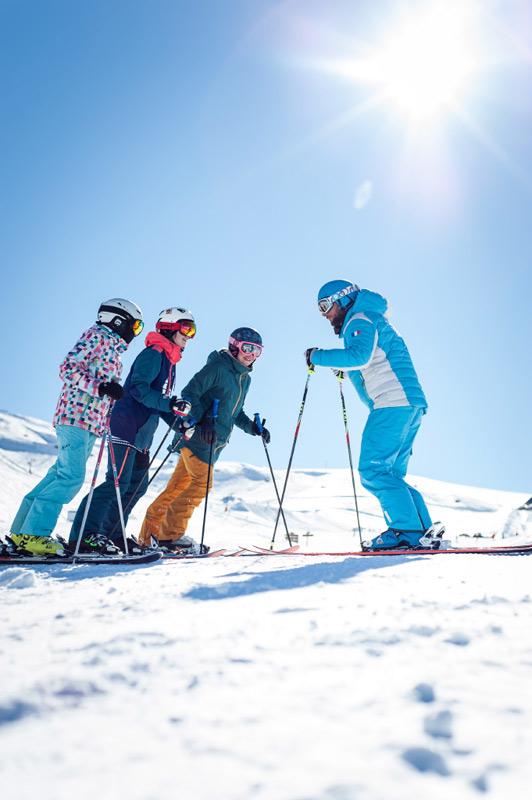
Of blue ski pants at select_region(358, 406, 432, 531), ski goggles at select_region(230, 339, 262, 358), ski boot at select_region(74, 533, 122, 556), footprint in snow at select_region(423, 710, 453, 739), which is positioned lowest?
footprint in snow at select_region(423, 710, 453, 739)

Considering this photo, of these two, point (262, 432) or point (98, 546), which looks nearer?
point (98, 546)

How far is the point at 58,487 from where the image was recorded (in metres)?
4.64

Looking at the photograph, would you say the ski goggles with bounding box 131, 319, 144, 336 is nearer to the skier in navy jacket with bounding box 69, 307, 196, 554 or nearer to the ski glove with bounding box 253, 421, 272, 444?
the skier in navy jacket with bounding box 69, 307, 196, 554

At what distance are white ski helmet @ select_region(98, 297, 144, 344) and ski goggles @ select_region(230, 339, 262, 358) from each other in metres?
1.18

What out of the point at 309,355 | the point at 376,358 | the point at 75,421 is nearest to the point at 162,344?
the point at 75,421

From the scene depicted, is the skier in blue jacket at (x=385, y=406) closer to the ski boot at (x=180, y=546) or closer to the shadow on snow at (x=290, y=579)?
the shadow on snow at (x=290, y=579)

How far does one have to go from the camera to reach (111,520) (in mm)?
5848

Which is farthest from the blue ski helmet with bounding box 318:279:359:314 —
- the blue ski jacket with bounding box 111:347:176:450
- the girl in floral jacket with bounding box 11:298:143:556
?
the girl in floral jacket with bounding box 11:298:143:556

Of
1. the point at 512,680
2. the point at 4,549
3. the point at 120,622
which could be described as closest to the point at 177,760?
the point at 512,680

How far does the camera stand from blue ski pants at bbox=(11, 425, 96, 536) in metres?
4.57

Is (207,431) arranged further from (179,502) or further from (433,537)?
(433,537)

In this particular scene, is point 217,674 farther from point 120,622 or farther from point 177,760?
point 120,622

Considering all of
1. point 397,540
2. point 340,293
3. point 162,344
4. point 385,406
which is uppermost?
point 340,293

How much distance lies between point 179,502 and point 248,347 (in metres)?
1.88
